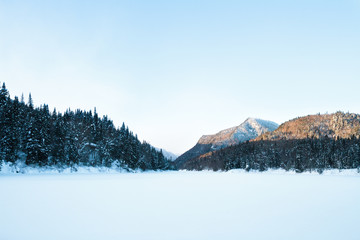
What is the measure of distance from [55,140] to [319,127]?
17613 cm

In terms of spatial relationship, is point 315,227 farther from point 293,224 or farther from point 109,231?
point 109,231

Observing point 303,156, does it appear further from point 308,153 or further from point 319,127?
point 319,127

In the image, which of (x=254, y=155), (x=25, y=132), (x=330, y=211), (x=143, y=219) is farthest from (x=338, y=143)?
(x=25, y=132)

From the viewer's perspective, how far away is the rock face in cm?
14565

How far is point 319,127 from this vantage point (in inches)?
6393

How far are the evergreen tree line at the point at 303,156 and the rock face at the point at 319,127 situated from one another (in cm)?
4452

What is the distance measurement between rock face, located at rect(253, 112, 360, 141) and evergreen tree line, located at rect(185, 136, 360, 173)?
44521 mm

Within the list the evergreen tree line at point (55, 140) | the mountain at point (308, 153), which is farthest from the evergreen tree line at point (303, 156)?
the evergreen tree line at point (55, 140)

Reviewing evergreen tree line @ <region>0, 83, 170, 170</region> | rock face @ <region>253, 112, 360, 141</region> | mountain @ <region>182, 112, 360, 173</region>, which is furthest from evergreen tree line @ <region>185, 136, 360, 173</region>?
evergreen tree line @ <region>0, 83, 170, 170</region>

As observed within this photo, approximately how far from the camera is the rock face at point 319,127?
146 meters

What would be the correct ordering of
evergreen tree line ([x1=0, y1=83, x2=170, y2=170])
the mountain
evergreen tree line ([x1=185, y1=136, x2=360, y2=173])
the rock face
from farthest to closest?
1. the rock face
2. the mountain
3. evergreen tree line ([x1=185, y1=136, x2=360, y2=173])
4. evergreen tree line ([x1=0, y1=83, x2=170, y2=170])

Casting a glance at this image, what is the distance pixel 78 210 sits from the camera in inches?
372

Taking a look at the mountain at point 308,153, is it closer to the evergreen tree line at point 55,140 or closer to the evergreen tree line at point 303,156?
the evergreen tree line at point 303,156

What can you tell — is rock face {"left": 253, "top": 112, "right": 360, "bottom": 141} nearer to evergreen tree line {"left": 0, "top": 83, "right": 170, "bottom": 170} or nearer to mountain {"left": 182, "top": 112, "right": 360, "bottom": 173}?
mountain {"left": 182, "top": 112, "right": 360, "bottom": 173}
